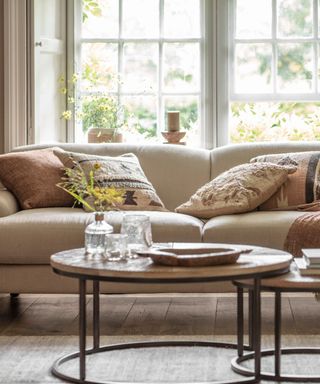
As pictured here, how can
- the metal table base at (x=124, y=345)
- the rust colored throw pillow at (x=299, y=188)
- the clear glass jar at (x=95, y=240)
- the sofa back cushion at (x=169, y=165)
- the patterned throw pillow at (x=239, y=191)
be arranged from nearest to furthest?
1. the metal table base at (x=124, y=345)
2. the clear glass jar at (x=95, y=240)
3. the patterned throw pillow at (x=239, y=191)
4. the rust colored throw pillow at (x=299, y=188)
5. the sofa back cushion at (x=169, y=165)

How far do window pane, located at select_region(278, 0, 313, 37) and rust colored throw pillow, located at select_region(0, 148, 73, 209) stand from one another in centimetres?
194

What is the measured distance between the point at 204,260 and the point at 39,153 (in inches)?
83.8

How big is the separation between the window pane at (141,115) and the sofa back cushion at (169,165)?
0.88 m

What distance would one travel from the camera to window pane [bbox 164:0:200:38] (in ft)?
20.0

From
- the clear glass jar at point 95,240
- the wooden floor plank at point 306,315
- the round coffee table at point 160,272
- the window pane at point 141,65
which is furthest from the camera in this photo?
the window pane at point 141,65

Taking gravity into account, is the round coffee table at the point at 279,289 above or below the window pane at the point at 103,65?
below

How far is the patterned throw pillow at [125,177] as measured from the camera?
477 centimetres

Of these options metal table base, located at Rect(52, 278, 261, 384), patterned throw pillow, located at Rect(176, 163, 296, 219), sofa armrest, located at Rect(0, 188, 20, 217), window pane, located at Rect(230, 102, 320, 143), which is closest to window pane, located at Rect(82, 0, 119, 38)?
window pane, located at Rect(230, 102, 320, 143)

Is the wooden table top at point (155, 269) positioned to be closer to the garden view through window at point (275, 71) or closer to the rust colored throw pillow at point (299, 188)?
the rust colored throw pillow at point (299, 188)

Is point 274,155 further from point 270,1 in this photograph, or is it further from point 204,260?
point 204,260

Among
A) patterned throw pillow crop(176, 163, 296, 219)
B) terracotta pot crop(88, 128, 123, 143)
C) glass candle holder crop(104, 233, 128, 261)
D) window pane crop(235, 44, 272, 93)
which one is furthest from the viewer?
window pane crop(235, 44, 272, 93)

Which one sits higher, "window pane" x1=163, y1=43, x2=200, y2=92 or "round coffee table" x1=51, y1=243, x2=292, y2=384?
"window pane" x1=163, y1=43, x2=200, y2=92

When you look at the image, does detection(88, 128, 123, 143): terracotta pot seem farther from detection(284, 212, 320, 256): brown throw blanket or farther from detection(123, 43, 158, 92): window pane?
detection(284, 212, 320, 256): brown throw blanket

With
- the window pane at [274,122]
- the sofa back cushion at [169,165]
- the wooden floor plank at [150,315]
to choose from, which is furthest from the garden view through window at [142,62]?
the wooden floor plank at [150,315]
